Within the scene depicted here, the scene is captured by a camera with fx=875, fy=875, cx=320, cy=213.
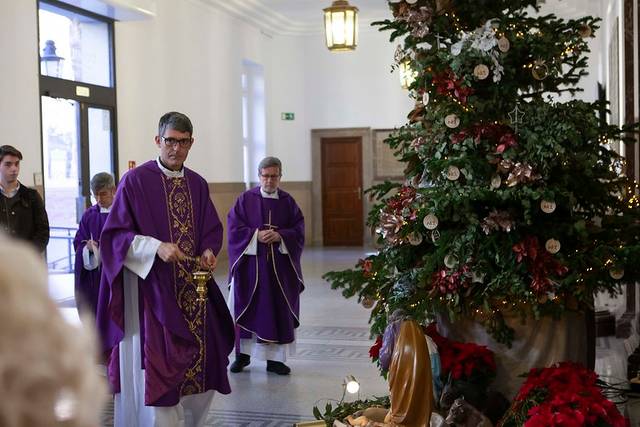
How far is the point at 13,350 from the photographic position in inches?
29.6

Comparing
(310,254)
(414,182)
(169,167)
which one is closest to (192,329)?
(169,167)

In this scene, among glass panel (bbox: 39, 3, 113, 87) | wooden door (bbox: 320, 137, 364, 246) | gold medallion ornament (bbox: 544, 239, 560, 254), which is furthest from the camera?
wooden door (bbox: 320, 137, 364, 246)

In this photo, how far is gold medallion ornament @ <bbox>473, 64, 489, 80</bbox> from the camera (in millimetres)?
4664

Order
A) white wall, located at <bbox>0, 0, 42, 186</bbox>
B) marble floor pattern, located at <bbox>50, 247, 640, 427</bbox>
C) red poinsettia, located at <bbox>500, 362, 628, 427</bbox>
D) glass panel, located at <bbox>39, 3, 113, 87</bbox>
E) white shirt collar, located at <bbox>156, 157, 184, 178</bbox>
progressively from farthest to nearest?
glass panel, located at <bbox>39, 3, 113, 87</bbox>
white wall, located at <bbox>0, 0, 42, 186</bbox>
marble floor pattern, located at <bbox>50, 247, 640, 427</bbox>
white shirt collar, located at <bbox>156, 157, 184, 178</bbox>
red poinsettia, located at <bbox>500, 362, 628, 427</bbox>

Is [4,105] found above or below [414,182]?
above

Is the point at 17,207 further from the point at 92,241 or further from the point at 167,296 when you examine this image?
the point at 167,296

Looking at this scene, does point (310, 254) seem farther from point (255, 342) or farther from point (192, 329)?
point (192, 329)

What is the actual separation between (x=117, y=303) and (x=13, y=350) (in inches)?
161

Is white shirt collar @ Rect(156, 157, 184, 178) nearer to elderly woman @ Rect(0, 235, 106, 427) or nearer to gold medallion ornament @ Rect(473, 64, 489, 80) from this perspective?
gold medallion ornament @ Rect(473, 64, 489, 80)

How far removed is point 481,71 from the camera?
467cm

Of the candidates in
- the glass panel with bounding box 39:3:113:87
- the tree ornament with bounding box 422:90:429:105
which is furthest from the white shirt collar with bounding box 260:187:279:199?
the glass panel with bounding box 39:3:113:87

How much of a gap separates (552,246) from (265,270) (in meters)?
3.31

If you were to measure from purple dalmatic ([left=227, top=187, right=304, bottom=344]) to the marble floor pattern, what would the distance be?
0.37m

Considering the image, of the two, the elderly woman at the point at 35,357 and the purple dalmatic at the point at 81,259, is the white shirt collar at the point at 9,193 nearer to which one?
the purple dalmatic at the point at 81,259
